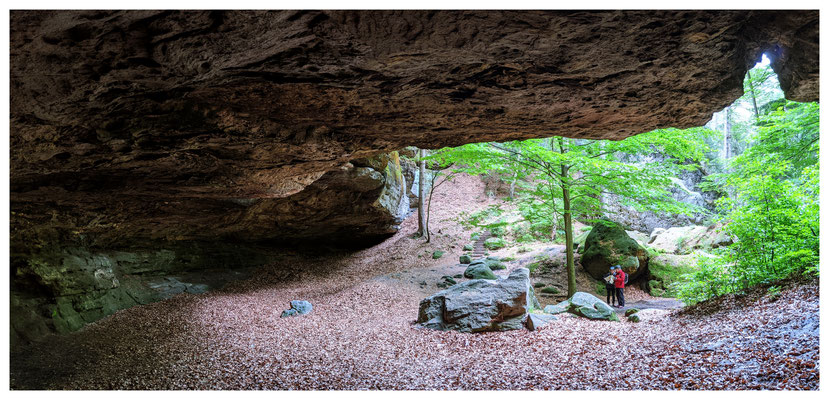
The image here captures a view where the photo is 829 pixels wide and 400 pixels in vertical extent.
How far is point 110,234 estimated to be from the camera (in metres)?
11.2

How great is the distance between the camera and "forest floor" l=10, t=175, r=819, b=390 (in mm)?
4813

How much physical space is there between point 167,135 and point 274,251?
1230cm

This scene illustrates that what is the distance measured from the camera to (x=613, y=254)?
13641 mm

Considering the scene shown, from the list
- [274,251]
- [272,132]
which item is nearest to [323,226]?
[274,251]

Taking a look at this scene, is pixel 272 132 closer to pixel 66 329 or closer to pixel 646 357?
pixel 646 357

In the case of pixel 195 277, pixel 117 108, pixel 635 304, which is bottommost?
pixel 635 304

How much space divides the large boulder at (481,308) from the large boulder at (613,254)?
5.86m

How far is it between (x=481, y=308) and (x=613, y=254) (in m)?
7.34

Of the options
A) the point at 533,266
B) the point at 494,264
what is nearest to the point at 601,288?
the point at 533,266

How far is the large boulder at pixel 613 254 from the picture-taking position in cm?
1341

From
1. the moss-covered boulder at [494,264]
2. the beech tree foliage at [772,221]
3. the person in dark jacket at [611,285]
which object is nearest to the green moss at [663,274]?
the person in dark jacket at [611,285]

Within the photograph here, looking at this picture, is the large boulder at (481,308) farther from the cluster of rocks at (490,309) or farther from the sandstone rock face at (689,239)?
the sandstone rock face at (689,239)

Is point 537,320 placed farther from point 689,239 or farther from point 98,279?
point 689,239

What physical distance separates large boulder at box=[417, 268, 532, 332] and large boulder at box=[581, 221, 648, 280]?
586cm
